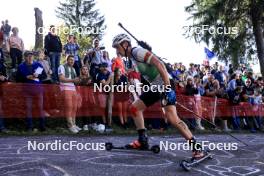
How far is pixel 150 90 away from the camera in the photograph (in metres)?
8.66

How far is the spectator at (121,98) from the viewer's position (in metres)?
13.8

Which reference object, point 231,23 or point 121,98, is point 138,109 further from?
point 231,23

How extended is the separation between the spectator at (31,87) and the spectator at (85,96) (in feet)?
4.61

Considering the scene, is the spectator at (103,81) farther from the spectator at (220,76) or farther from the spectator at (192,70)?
the spectator at (220,76)

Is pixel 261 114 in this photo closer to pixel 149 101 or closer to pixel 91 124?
pixel 91 124

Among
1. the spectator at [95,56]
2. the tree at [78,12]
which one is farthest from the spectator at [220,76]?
the tree at [78,12]

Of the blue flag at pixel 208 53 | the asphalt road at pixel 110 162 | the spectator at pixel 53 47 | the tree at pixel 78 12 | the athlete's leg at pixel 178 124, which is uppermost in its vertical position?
the tree at pixel 78 12

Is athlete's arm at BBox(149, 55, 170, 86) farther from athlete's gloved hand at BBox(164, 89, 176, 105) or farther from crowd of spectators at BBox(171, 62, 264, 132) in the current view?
crowd of spectators at BBox(171, 62, 264, 132)

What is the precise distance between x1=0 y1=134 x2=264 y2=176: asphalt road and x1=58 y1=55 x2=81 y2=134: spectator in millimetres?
2169

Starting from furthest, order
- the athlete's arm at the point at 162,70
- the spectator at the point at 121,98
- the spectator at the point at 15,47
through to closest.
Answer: the spectator at the point at 15,47
the spectator at the point at 121,98
the athlete's arm at the point at 162,70

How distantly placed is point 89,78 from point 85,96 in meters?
0.61

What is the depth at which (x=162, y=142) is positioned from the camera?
11445 millimetres

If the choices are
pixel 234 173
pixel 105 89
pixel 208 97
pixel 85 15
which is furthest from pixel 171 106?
pixel 85 15

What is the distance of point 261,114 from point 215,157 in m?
9.73
